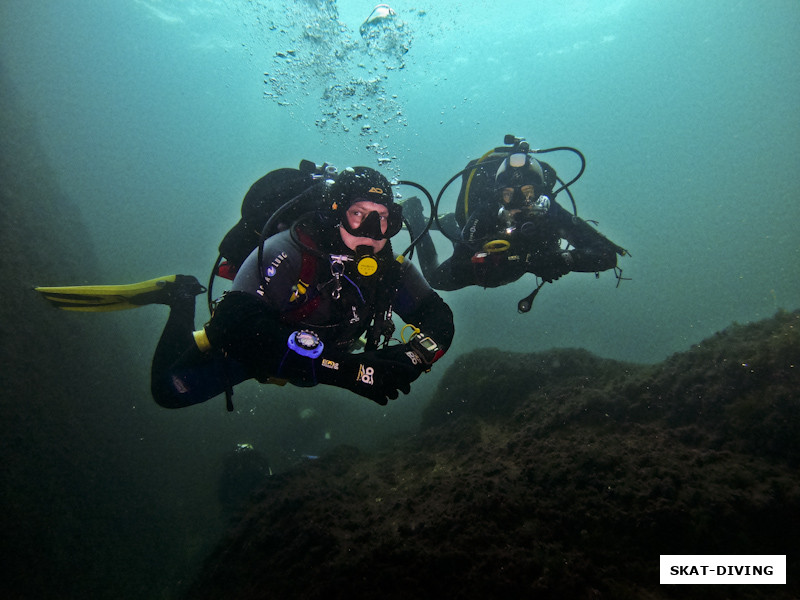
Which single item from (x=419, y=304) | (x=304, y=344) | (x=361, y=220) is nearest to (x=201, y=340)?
(x=304, y=344)

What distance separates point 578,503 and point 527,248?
3674mm

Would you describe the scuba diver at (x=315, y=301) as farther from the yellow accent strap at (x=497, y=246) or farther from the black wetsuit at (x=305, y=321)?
the yellow accent strap at (x=497, y=246)

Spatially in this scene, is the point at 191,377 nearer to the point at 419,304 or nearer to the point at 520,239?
the point at 419,304

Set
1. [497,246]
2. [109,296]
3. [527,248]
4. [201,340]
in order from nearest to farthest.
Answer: [201,340], [497,246], [109,296], [527,248]

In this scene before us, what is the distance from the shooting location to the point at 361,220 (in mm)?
3248

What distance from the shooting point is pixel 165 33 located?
3447cm

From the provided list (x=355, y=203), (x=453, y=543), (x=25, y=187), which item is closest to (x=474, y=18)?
(x=25, y=187)

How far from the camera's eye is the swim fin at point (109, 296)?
510 centimetres

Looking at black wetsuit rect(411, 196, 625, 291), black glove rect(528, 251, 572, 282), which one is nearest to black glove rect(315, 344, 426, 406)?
black wetsuit rect(411, 196, 625, 291)

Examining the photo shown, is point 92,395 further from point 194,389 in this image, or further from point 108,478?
point 194,389

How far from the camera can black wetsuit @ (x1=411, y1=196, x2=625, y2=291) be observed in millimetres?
5176

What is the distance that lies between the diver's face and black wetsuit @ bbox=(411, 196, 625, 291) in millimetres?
2260

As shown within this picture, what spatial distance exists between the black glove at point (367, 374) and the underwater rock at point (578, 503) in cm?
111

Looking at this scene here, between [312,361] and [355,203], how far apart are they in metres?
1.64
